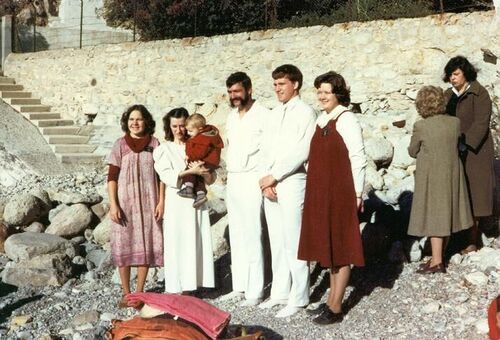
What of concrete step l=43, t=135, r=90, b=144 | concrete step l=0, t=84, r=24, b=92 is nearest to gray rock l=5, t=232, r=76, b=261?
concrete step l=43, t=135, r=90, b=144

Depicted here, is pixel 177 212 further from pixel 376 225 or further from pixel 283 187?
pixel 376 225

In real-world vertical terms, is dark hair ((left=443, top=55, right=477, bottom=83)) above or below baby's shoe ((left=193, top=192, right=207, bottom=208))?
above

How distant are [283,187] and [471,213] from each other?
5.50 ft

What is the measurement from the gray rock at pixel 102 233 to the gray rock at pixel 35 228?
36.7 inches

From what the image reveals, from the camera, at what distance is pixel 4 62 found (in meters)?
15.8

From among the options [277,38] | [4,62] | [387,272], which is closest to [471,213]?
[387,272]

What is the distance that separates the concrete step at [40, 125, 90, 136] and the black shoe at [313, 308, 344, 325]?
30.4ft

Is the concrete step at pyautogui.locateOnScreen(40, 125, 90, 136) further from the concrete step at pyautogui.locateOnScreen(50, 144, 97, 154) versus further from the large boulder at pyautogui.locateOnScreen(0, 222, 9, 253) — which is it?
the large boulder at pyautogui.locateOnScreen(0, 222, 9, 253)

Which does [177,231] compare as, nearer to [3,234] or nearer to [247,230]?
[247,230]

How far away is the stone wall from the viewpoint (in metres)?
8.40

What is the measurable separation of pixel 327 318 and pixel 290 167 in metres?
1.11

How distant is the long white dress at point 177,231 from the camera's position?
5.12 metres

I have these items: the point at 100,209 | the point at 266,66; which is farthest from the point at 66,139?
the point at 266,66

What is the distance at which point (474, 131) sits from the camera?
5270 mm
